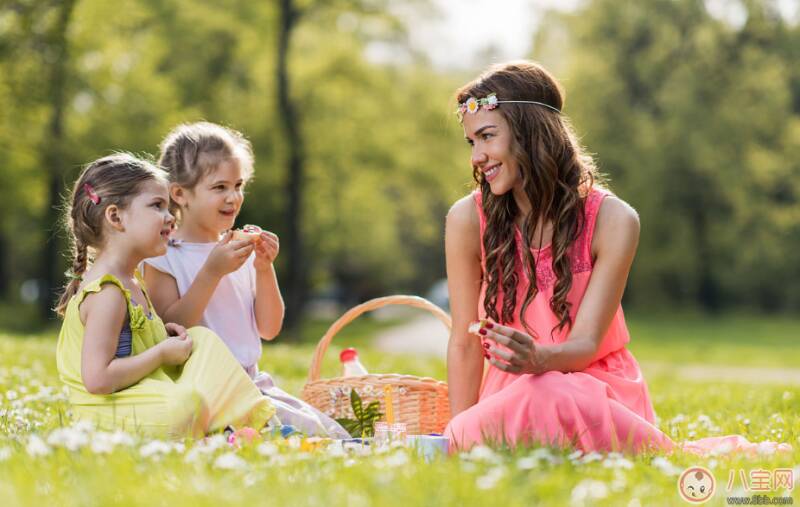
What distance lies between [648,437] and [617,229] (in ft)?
3.18

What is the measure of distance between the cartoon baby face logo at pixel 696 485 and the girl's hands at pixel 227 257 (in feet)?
7.35

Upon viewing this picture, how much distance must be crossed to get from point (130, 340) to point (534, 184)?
76.0 inches

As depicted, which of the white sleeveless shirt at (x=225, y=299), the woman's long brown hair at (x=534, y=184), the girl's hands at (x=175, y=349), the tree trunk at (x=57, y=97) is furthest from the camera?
the tree trunk at (x=57, y=97)

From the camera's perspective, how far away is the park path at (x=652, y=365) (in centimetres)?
1304

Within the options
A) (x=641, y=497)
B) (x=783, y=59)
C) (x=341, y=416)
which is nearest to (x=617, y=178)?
(x=783, y=59)

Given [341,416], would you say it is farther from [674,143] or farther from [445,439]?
[674,143]

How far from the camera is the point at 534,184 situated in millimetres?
4160

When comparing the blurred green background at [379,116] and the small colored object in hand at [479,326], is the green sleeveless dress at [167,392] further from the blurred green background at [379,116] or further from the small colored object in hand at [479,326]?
the blurred green background at [379,116]

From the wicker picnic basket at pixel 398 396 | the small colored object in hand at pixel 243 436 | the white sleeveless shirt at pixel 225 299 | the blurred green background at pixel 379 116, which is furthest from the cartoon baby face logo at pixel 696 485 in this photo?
the blurred green background at pixel 379 116

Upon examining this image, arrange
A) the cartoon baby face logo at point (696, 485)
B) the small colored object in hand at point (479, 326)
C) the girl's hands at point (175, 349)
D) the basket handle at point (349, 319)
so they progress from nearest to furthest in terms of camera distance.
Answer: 1. the cartoon baby face logo at point (696, 485)
2. the small colored object in hand at point (479, 326)
3. the girl's hands at point (175, 349)
4. the basket handle at point (349, 319)

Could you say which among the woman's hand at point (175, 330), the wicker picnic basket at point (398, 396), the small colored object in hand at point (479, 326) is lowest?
the wicker picnic basket at point (398, 396)

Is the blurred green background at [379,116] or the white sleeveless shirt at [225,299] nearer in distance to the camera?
the white sleeveless shirt at [225,299]

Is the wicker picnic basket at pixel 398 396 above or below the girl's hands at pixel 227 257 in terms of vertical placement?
below

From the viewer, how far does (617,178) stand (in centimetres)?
3116
